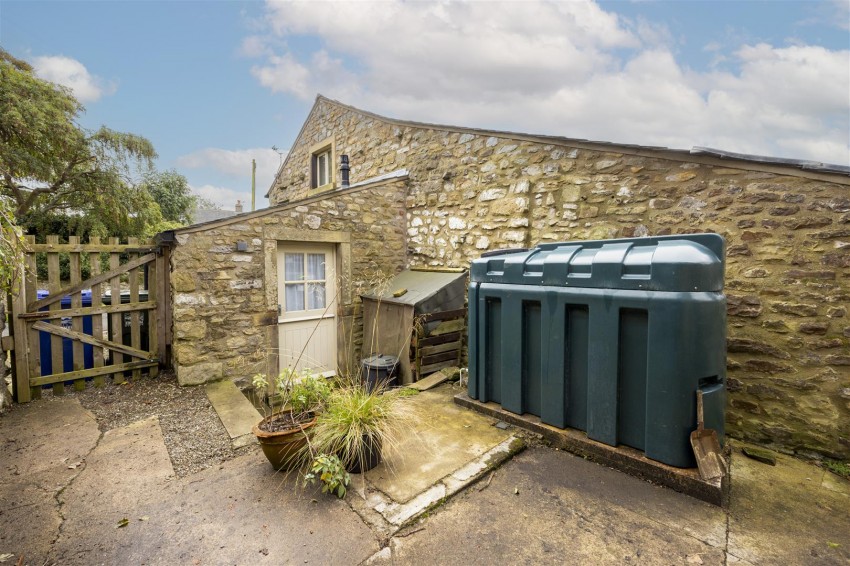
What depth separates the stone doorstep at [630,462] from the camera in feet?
6.55

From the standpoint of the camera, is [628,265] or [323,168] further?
[323,168]

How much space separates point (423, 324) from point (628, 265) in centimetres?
301

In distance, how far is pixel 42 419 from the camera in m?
3.63

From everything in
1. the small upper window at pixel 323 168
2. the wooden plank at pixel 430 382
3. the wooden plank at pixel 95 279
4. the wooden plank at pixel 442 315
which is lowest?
the wooden plank at pixel 430 382

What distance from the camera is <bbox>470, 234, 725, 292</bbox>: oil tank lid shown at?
6.64ft

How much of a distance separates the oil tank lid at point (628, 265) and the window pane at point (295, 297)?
147 inches

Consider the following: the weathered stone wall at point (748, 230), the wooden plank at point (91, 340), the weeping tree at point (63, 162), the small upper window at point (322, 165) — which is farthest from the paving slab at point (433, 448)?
the weeping tree at point (63, 162)

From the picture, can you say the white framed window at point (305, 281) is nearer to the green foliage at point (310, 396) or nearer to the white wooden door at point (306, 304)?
the white wooden door at point (306, 304)

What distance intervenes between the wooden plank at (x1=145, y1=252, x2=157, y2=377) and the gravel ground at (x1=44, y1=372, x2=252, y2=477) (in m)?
0.34

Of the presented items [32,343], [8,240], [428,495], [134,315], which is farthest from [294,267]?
[428,495]

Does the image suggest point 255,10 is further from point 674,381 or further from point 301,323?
point 674,381

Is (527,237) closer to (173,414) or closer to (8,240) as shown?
(173,414)

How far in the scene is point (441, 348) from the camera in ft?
16.5

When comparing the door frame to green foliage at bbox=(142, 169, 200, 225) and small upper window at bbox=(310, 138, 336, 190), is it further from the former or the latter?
green foliage at bbox=(142, 169, 200, 225)
